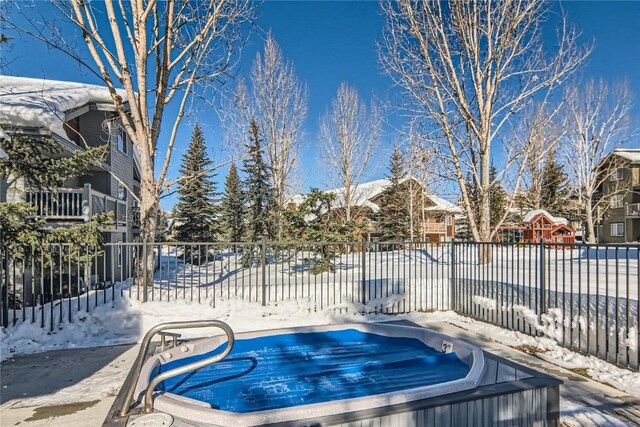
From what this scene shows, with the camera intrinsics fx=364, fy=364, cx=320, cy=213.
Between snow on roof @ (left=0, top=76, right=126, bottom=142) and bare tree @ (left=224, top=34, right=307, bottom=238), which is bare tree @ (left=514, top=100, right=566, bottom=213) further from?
snow on roof @ (left=0, top=76, right=126, bottom=142)

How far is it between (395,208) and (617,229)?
60.4ft

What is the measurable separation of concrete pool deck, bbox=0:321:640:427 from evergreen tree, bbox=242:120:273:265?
44.5ft

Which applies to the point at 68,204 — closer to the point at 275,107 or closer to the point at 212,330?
the point at 212,330

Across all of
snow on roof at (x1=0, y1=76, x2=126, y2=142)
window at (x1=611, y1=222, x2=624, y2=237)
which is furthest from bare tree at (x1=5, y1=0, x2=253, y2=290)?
window at (x1=611, y1=222, x2=624, y2=237)

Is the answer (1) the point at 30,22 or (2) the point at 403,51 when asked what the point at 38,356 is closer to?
(1) the point at 30,22

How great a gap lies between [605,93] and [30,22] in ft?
77.0

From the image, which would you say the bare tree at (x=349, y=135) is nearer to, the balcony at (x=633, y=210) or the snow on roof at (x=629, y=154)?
the snow on roof at (x=629, y=154)

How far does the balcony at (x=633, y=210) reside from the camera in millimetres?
25562

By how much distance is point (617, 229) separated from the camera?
1113 inches

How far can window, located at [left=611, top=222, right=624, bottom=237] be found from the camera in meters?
27.9

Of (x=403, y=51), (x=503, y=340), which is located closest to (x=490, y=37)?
(x=403, y=51)

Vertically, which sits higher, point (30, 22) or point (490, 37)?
point (490, 37)

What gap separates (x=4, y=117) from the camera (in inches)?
332

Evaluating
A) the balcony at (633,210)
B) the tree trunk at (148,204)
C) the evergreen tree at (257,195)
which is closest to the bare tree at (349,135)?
the evergreen tree at (257,195)
